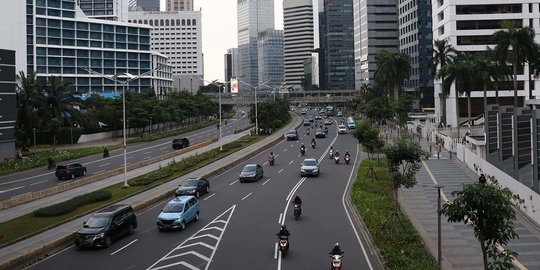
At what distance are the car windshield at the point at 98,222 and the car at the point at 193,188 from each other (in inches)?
428

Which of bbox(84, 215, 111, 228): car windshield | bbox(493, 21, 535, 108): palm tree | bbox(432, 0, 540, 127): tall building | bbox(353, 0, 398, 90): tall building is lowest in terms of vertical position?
bbox(84, 215, 111, 228): car windshield

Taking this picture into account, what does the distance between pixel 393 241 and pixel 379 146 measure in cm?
2305

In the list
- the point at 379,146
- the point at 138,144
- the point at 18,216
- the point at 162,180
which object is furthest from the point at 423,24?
the point at 18,216

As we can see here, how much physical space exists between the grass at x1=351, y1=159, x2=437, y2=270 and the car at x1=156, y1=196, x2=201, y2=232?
953 centimetres

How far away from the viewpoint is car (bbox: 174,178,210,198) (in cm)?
3702

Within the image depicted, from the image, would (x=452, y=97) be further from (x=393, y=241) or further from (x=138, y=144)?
(x=393, y=241)

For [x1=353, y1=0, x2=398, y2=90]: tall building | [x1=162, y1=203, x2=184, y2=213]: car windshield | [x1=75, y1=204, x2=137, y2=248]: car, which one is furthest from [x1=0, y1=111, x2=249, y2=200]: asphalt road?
[x1=353, y1=0, x2=398, y2=90]: tall building

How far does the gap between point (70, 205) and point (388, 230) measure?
1936 cm

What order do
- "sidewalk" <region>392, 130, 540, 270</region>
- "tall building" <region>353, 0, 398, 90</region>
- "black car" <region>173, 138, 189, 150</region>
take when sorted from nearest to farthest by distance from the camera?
"sidewalk" <region>392, 130, 540, 270</region>, "black car" <region>173, 138, 189, 150</region>, "tall building" <region>353, 0, 398, 90</region>

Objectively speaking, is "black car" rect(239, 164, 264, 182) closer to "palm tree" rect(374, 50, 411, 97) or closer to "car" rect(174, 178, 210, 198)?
"car" rect(174, 178, 210, 198)

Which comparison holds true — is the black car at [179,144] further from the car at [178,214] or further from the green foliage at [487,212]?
the green foliage at [487,212]

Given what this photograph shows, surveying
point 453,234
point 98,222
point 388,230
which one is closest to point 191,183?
point 98,222

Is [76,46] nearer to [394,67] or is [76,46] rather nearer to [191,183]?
[394,67]

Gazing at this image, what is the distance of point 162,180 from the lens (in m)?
44.7
